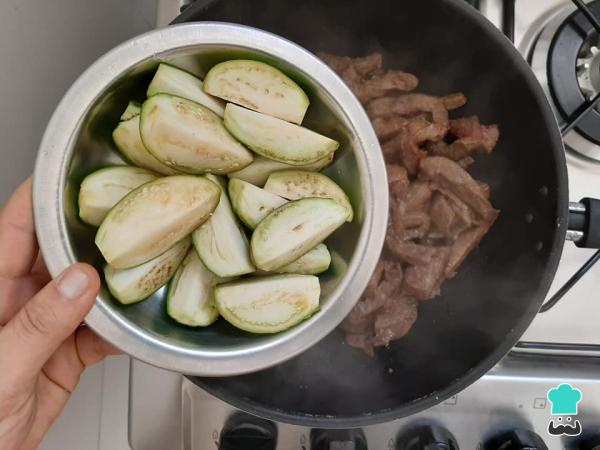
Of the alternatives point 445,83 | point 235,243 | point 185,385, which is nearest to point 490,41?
point 445,83

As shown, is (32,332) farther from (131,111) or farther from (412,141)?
(412,141)

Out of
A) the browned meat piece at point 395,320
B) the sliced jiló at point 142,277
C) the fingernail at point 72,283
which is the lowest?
the browned meat piece at point 395,320

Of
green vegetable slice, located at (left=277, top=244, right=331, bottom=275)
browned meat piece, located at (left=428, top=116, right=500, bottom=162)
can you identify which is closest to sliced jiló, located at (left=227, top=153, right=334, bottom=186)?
green vegetable slice, located at (left=277, top=244, right=331, bottom=275)

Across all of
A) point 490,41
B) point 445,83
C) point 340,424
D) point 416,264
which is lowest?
point 340,424

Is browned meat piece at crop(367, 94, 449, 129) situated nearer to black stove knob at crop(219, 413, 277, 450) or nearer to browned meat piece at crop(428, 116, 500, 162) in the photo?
browned meat piece at crop(428, 116, 500, 162)

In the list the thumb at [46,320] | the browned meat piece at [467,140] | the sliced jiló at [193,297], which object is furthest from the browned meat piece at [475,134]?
the thumb at [46,320]

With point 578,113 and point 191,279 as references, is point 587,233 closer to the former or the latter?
point 578,113

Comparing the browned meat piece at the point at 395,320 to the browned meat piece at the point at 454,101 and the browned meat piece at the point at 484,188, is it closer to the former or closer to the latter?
the browned meat piece at the point at 484,188

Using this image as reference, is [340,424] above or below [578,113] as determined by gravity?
below
